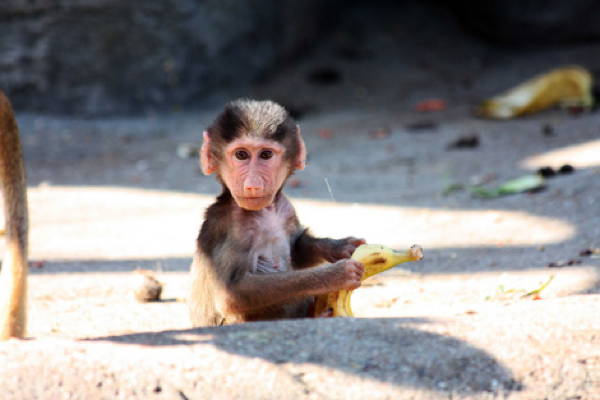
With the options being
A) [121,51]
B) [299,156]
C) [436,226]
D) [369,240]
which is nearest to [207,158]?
[299,156]

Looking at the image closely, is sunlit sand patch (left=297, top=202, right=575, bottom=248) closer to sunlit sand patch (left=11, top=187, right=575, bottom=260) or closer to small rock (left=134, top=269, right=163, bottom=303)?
sunlit sand patch (left=11, top=187, right=575, bottom=260)

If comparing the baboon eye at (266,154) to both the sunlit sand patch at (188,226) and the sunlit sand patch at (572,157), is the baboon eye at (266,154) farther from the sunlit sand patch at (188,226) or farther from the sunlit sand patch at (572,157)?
the sunlit sand patch at (572,157)

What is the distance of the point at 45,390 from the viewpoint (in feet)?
10.7

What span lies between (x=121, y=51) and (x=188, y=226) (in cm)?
561

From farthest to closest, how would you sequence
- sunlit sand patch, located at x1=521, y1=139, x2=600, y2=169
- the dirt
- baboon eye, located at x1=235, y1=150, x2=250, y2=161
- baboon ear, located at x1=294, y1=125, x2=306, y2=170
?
sunlit sand patch, located at x1=521, y1=139, x2=600, y2=169 < baboon ear, located at x1=294, y1=125, x2=306, y2=170 < baboon eye, located at x1=235, y1=150, x2=250, y2=161 < the dirt

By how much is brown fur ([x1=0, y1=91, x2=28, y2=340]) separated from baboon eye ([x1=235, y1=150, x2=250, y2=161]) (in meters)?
1.16

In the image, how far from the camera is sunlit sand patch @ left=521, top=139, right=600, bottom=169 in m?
8.58

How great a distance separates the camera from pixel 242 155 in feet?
14.7

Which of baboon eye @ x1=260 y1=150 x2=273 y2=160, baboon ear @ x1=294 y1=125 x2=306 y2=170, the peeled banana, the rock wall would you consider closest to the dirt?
the peeled banana

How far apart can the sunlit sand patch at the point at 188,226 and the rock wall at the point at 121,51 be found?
12.2 ft

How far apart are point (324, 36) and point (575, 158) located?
7636mm

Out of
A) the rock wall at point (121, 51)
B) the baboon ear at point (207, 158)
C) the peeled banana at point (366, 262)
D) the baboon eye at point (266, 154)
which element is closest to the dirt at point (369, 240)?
the peeled banana at point (366, 262)

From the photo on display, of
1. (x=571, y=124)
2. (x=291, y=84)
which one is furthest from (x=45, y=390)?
(x=291, y=84)

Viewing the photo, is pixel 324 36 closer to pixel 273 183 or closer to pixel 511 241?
pixel 511 241
